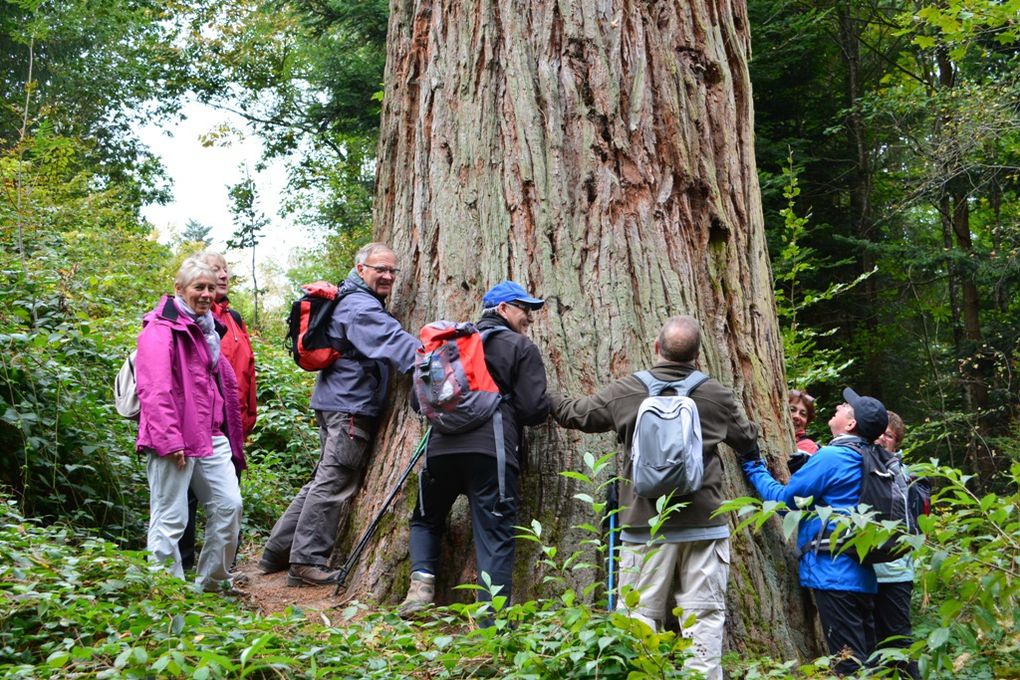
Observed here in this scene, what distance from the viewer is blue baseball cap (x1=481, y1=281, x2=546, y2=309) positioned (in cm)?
539

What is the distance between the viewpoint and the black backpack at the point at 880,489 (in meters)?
5.14

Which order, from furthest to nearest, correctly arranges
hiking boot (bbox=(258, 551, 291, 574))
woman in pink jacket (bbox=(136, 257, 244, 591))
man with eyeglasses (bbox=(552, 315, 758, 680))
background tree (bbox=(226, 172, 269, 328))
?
background tree (bbox=(226, 172, 269, 328)) < hiking boot (bbox=(258, 551, 291, 574)) < woman in pink jacket (bbox=(136, 257, 244, 591)) < man with eyeglasses (bbox=(552, 315, 758, 680))

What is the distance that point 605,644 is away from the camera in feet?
11.3

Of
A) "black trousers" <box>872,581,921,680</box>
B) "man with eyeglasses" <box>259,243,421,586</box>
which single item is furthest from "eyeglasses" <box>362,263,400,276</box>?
"black trousers" <box>872,581,921,680</box>

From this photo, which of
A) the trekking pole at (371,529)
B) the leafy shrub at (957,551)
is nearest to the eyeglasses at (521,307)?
the trekking pole at (371,529)

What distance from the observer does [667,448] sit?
14.9 ft

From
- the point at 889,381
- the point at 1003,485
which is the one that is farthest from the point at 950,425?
the point at 889,381

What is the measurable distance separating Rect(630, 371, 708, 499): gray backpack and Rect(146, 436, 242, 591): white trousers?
2530mm

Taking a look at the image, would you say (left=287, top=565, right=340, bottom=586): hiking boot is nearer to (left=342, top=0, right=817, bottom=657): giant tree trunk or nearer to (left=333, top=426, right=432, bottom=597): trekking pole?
(left=333, top=426, right=432, bottom=597): trekking pole

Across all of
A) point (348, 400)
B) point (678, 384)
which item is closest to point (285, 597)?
point (348, 400)

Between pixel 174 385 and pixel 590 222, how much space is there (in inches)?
102

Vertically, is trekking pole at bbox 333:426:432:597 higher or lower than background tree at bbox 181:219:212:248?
lower

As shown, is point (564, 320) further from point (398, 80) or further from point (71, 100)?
point (71, 100)

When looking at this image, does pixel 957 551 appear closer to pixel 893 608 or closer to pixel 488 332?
pixel 893 608
